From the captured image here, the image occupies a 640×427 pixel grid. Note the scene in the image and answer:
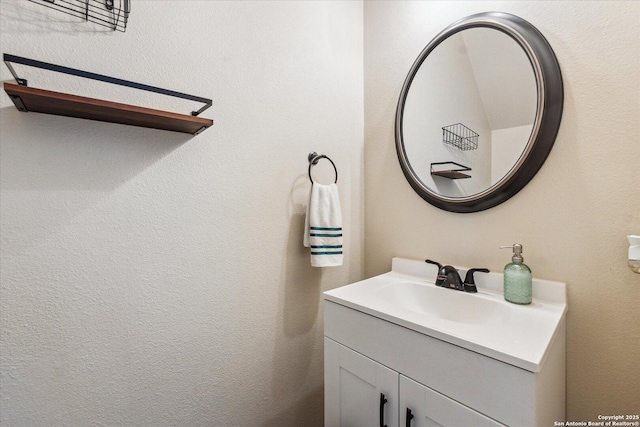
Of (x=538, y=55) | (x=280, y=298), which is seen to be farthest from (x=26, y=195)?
(x=538, y=55)

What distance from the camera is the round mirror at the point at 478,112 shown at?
3.40ft

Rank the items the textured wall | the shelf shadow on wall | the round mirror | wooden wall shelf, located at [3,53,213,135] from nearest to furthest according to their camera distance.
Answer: wooden wall shelf, located at [3,53,213,135], the shelf shadow on wall, the textured wall, the round mirror

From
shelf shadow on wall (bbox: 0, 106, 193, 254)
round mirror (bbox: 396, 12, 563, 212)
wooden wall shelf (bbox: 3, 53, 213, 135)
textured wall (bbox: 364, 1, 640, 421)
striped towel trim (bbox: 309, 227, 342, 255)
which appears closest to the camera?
wooden wall shelf (bbox: 3, 53, 213, 135)

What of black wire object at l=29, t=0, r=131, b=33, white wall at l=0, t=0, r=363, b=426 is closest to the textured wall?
white wall at l=0, t=0, r=363, b=426

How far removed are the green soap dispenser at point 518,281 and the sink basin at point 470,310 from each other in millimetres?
29

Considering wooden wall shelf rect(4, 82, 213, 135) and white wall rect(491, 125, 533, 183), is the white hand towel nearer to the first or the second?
wooden wall shelf rect(4, 82, 213, 135)

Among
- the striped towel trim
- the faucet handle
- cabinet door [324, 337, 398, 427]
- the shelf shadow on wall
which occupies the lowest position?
cabinet door [324, 337, 398, 427]

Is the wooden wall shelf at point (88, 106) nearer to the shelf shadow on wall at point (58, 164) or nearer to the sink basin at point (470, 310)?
the shelf shadow on wall at point (58, 164)

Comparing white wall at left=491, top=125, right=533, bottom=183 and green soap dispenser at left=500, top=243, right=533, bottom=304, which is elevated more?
white wall at left=491, top=125, right=533, bottom=183

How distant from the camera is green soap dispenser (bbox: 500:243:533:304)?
0.98m

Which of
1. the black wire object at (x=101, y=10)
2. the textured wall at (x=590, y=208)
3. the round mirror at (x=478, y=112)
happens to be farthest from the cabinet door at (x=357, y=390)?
the black wire object at (x=101, y=10)

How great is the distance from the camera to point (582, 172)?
0.97m

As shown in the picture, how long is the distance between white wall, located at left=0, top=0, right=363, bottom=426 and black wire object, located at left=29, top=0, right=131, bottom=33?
3cm

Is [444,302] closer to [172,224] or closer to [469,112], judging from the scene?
[469,112]
